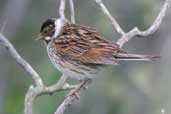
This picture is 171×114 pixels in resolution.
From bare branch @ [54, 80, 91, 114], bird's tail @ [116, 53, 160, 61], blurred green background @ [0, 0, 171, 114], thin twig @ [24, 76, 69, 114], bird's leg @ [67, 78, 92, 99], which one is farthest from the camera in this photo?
blurred green background @ [0, 0, 171, 114]

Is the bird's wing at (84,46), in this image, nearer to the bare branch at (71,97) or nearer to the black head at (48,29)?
the black head at (48,29)

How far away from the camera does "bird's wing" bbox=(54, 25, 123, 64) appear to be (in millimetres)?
8836

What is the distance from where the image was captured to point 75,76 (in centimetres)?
895

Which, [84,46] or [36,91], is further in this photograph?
[84,46]

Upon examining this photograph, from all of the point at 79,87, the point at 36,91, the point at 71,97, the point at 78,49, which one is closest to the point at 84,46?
the point at 78,49

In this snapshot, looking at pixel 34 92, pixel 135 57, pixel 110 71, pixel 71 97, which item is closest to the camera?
pixel 34 92

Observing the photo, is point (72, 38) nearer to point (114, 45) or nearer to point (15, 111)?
point (114, 45)

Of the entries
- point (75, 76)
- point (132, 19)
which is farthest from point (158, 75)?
point (75, 76)

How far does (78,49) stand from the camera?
9.01 m

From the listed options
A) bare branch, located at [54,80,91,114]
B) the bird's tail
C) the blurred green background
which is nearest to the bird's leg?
bare branch, located at [54,80,91,114]

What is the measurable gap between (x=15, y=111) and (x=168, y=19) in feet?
6.29

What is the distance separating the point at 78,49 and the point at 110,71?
1994mm

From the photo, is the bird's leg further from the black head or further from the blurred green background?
the blurred green background

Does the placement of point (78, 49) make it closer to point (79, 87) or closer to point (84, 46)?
point (84, 46)
